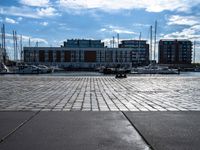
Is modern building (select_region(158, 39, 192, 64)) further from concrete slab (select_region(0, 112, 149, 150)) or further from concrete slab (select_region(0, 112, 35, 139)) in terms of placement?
concrete slab (select_region(0, 112, 149, 150))

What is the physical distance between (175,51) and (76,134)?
141 metres

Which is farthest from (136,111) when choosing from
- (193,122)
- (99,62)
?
(99,62)

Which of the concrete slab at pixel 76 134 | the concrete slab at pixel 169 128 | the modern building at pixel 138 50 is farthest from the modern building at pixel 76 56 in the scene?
the concrete slab at pixel 76 134

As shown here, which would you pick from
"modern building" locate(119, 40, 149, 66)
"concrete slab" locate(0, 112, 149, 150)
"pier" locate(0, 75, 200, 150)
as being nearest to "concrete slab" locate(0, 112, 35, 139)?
"pier" locate(0, 75, 200, 150)

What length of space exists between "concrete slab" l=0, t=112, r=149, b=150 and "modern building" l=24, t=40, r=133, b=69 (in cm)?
9958

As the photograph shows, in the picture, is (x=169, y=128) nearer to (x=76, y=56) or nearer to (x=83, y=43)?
(x=76, y=56)

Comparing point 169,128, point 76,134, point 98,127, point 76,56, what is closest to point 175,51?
point 76,56

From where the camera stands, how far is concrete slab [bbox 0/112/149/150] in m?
5.07

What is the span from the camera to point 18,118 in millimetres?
7371

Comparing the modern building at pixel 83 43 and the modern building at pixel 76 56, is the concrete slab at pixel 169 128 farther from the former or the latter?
the modern building at pixel 83 43

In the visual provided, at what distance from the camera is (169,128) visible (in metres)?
6.33

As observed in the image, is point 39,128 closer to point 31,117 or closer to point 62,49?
point 31,117

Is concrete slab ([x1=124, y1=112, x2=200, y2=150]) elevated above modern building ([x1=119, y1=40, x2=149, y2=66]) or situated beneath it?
situated beneath

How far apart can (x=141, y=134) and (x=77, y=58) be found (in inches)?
4129
